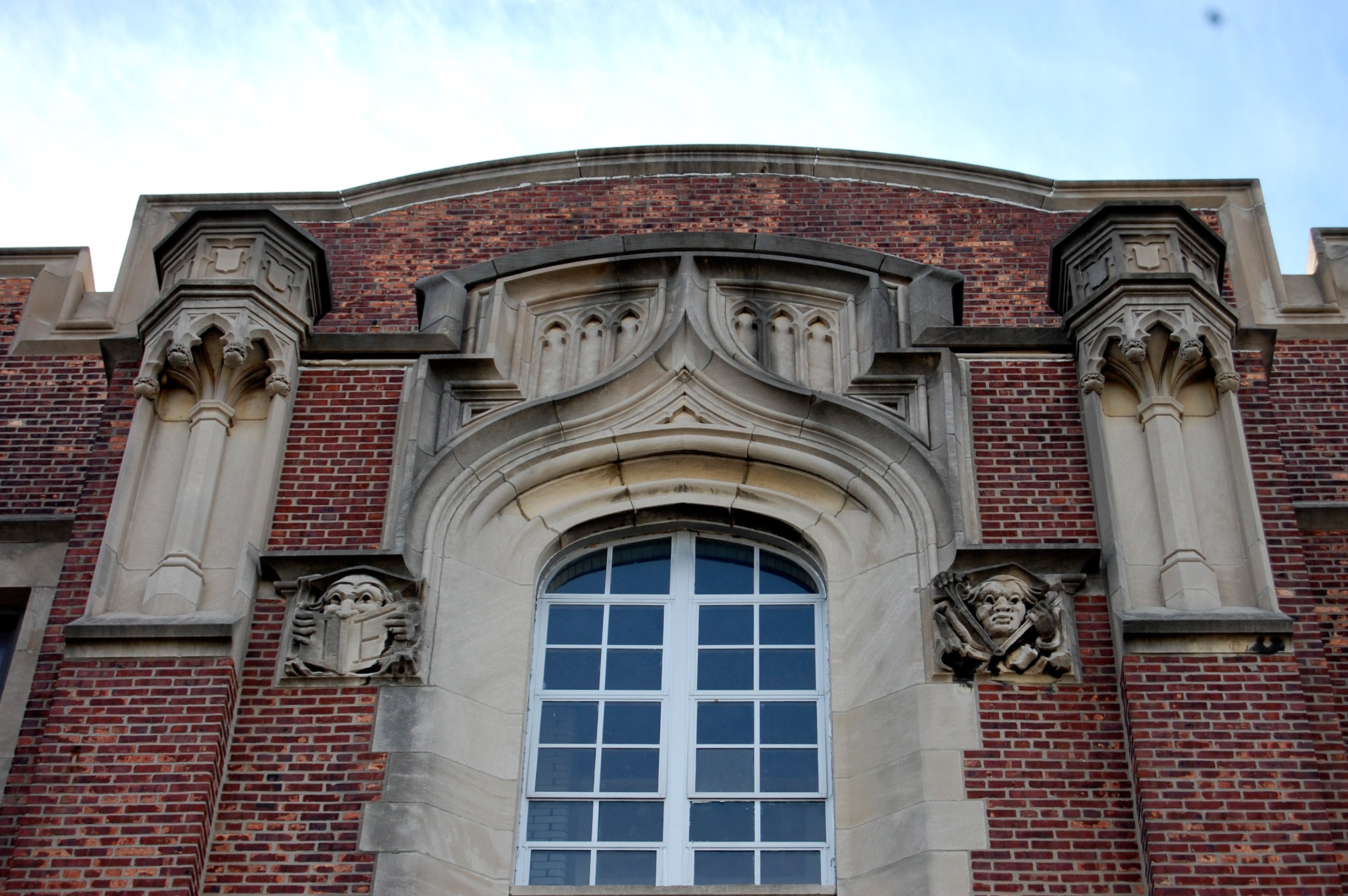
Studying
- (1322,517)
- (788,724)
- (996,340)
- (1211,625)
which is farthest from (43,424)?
(1322,517)

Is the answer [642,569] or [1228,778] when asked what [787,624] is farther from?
[1228,778]

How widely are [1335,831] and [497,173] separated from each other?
7808 millimetres

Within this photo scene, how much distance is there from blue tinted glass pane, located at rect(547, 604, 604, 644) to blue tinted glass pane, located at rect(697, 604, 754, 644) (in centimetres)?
60

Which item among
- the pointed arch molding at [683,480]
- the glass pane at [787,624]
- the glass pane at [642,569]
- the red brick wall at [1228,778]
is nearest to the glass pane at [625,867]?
the pointed arch molding at [683,480]

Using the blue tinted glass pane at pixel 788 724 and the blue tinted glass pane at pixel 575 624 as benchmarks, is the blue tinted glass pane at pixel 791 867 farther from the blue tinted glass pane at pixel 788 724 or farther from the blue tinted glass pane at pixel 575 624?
the blue tinted glass pane at pixel 575 624

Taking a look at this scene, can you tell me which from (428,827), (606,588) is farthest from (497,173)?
(428,827)

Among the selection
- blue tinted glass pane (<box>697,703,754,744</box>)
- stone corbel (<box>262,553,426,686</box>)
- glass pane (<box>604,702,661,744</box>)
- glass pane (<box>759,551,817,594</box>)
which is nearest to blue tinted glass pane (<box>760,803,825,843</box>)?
blue tinted glass pane (<box>697,703,754,744</box>)

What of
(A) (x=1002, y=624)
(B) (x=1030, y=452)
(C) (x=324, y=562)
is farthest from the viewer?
(B) (x=1030, y=452)

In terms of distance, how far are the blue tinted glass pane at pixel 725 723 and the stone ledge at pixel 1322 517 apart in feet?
12.5

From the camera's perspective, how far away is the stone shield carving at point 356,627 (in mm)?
10797

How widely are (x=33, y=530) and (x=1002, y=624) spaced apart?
6134 millimetres

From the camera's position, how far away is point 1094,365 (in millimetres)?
11836

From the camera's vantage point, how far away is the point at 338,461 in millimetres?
12062

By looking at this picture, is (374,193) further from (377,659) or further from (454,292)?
(377,659)
